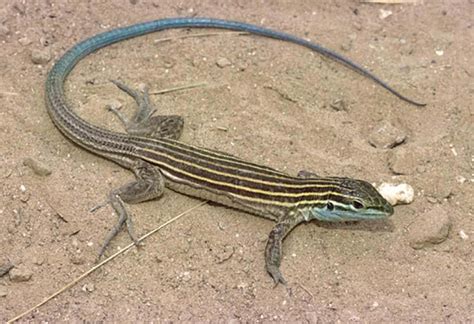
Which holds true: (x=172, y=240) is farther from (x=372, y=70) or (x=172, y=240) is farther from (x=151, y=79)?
(x=372, y=70)

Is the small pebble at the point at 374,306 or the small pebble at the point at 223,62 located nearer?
the small pebble at the point at 374,306

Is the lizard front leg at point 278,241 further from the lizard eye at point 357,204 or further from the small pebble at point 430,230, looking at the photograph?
the small pebble at point 430,230

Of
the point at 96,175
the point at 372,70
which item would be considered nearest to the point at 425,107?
the point at 372,70

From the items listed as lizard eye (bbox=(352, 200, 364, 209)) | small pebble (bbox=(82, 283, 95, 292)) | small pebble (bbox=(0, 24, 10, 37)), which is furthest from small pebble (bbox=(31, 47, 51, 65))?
lizard eye (bbox=(352, 200, 364, 209))

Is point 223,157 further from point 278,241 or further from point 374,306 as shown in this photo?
point 374,306

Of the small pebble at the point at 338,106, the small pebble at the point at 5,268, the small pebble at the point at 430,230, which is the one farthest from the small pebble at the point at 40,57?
the small pebble at the point at 430,230

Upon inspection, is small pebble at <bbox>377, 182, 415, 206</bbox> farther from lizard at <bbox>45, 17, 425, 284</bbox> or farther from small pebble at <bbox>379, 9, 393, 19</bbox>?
small pebble at <bbox>379, 9, 393, 19</bbox>
